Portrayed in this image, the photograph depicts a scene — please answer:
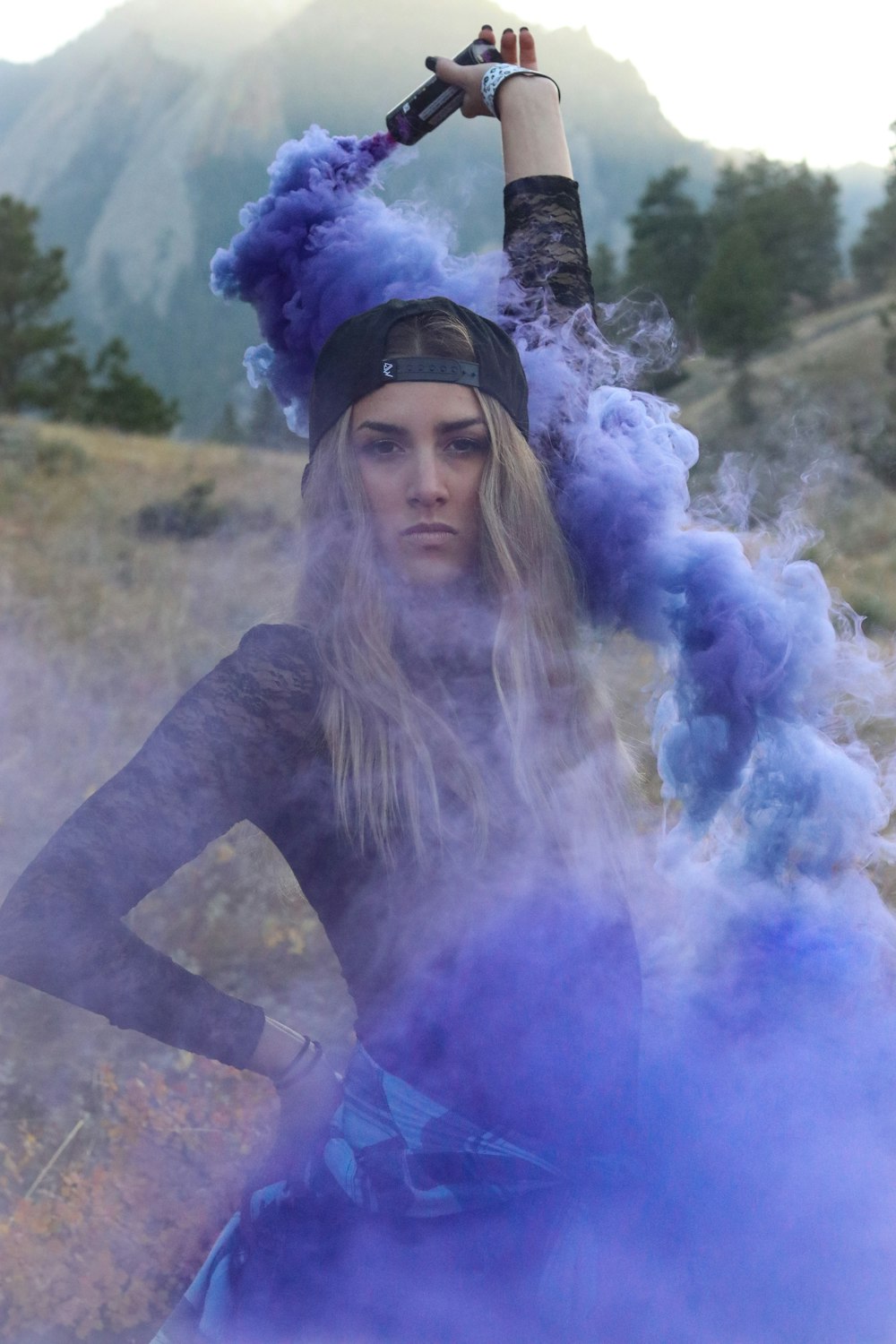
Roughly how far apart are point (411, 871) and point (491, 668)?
1.01ft

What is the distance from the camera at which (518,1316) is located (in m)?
1.27

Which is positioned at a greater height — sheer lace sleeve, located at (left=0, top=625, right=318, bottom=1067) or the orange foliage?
sheer lace sleeve, located at (left=0, top=625, right=318, bottom=1067)

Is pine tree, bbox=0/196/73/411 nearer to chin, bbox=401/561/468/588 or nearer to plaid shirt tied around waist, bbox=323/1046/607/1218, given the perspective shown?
chin, bbox=401/561/468/588

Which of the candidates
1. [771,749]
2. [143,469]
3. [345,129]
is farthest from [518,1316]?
[143,469]

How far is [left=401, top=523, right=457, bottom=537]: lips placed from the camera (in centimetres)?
153

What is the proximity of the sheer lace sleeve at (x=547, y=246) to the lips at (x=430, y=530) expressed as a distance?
1.61 ft

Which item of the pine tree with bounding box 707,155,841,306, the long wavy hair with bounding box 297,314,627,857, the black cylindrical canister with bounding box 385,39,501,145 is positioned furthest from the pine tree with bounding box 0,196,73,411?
the long wavy hair with bounding box 297,314,627,857

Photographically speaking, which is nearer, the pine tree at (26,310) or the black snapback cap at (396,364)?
the black snapback cap at (396,364)

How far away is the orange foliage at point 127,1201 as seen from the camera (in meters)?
2.04

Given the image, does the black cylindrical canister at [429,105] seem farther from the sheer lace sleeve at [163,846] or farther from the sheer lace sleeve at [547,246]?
the sheer lace sleeve at [163,846]

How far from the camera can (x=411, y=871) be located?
1.40 metres

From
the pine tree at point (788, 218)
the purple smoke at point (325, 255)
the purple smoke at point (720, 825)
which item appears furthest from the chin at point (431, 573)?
the pine tree at point (788, 218)

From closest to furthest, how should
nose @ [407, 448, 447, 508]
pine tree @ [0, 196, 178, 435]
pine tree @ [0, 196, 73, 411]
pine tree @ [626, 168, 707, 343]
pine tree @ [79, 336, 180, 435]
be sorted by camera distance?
nose @ [407, 448, 447, 508]
pine tree @ [0, 196, 73, 411]
pine tree @ [0, 196, 178, 435]
pine tree @ [79, 336, 180, 435]
pine tree @ [626, 168, 707, 343]

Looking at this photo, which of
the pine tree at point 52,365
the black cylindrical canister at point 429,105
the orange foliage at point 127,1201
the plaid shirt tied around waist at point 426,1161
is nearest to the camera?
the plaid shirt tied around waist at point 426,1161
